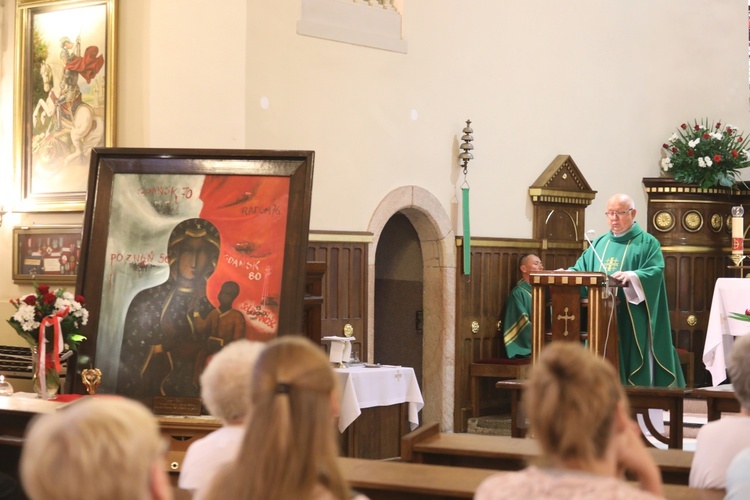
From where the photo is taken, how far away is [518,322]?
→ 10.9 meters

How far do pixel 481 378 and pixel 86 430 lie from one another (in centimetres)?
917

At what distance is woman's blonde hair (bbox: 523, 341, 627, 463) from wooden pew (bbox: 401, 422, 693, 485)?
180 cm

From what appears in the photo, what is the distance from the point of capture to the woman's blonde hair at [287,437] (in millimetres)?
2227

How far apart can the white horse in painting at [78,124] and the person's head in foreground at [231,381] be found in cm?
476

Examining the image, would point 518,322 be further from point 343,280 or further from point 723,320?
point 343,280

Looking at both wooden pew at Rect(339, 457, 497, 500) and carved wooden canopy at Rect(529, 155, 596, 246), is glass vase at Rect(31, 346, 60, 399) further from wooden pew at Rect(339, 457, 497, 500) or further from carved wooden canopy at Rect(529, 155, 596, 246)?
carved wooden canopy at Rect(529, 155, 596, 246)

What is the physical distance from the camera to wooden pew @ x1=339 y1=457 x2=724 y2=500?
338 cm

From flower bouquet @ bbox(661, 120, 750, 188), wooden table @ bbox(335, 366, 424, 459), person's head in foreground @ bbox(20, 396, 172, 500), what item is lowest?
wooden table @ bbox(335, 366, 424, 459)

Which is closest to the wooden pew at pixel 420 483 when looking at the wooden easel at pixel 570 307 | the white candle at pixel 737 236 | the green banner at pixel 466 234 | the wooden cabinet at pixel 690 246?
the wooden easel at pixel 570 307

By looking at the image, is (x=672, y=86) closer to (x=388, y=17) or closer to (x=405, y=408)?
(x=388, y=17)

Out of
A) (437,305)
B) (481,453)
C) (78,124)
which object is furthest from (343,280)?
(481,453)

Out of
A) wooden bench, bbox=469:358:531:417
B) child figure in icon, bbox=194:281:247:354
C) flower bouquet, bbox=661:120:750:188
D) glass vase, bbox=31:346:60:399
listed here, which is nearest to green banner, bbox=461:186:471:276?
wooden bench, bbox=469:358:531:417

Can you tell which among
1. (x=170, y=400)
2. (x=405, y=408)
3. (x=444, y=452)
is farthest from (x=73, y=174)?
(x=444, y=452)

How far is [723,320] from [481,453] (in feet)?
19.4
